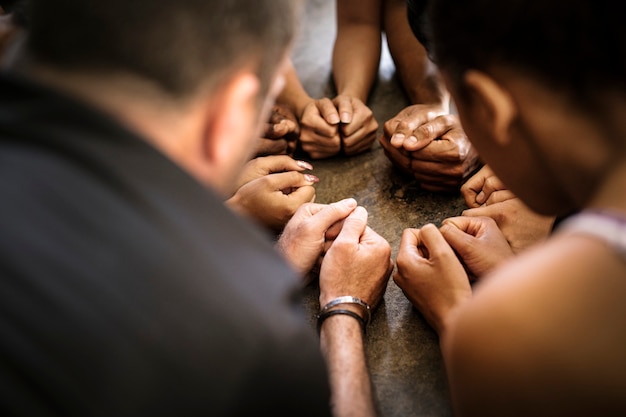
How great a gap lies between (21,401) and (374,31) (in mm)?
1408

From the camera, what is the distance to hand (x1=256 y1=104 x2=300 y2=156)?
1.47 meters

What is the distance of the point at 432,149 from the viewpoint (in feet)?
4.44

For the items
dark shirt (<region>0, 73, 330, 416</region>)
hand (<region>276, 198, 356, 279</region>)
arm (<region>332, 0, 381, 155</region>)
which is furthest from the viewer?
arm (<region>332, 0, 381, 155</region>)

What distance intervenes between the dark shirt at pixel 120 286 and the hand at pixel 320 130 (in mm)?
906

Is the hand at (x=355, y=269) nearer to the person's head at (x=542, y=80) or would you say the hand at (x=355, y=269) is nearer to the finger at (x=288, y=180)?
the finger at (x=288, y=180)

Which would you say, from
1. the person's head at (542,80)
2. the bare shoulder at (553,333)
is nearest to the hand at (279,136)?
the person's head at (542,80)

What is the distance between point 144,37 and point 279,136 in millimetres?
874

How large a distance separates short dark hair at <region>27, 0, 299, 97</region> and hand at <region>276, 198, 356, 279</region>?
23.0 inches

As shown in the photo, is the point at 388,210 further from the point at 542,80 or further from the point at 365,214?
the point at 542,80

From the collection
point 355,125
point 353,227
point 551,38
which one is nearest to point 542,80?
point 551,38

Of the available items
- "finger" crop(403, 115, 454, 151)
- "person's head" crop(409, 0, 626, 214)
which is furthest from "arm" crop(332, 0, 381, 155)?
"person's head" crop(409, 0, 626, 214)

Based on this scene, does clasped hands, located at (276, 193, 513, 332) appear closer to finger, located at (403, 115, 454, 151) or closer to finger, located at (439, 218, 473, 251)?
finger, located at (439, 218, 473, 251)

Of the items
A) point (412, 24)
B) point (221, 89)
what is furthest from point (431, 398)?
point (412, 24)

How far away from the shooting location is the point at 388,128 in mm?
1424
